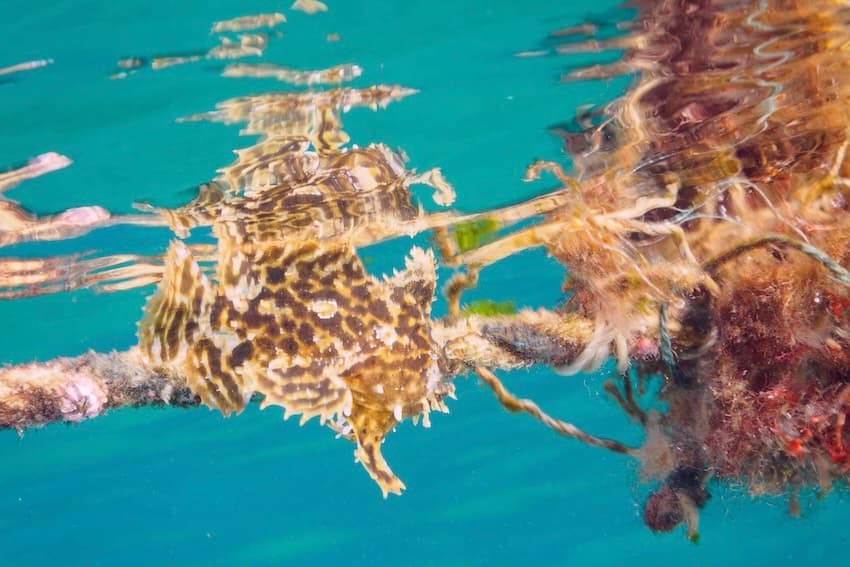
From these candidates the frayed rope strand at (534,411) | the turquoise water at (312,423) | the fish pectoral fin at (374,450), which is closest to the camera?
the fish pectoral fin at (374,450)

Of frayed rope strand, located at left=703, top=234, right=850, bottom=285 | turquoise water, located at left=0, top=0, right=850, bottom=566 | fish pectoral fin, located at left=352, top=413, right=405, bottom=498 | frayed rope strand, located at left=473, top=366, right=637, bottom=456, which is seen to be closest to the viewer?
frayed rope strand, located at left=703, top=234, right=850, bottom=285

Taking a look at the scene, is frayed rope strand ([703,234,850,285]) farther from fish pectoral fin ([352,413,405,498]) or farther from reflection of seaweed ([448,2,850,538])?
fish pectoral fin ([352,413,405,498])

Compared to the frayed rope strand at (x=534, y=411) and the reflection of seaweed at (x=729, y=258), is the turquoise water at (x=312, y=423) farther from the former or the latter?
the frayed rope strand at (x=534, y=411)

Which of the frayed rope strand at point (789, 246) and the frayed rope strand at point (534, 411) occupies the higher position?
the frayed rope strand at point (789, 246)

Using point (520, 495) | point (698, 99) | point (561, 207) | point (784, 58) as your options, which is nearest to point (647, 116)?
point (698, 99)

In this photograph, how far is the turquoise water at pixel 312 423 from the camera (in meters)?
6.43

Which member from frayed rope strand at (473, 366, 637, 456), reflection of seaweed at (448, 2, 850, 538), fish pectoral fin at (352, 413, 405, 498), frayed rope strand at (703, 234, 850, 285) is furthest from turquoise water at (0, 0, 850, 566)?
fish pectoral fin at (352, 413, 405, 498)

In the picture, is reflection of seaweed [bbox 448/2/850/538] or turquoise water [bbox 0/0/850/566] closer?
reflection of seaweed [bbox 448/2/850/538]

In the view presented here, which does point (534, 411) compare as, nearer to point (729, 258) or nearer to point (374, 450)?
point (374, 450)

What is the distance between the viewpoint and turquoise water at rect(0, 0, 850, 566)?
6426 mm

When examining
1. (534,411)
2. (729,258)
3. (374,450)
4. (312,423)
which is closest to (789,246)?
(729,258)

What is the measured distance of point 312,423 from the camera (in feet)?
80.6

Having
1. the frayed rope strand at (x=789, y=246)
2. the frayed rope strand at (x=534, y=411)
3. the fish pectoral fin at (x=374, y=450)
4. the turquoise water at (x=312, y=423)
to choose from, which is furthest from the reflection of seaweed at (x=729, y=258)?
the fish pectoral fin at (x=374, y=450)

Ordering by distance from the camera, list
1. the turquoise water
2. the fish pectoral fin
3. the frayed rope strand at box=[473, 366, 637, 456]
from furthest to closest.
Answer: the turquoise water
the frayed rope strand at box=[473, 366, 637, 456]
the fish pectoral fin
